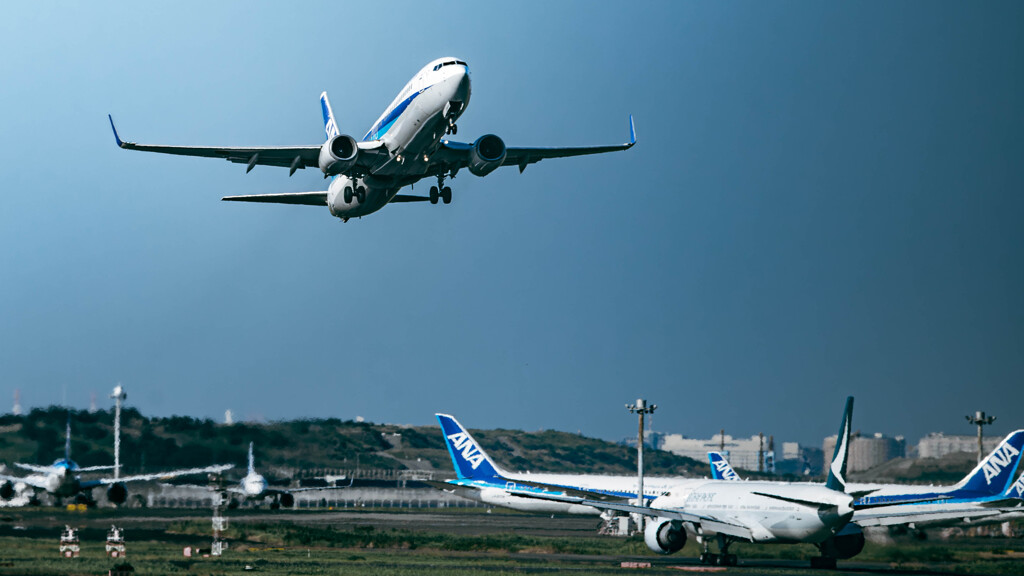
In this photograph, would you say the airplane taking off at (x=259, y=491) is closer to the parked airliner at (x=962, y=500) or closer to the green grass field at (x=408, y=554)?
the green grass field at (x=408, y=554)

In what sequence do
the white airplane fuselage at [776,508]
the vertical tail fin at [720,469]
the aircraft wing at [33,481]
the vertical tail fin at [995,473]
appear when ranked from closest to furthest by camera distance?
the white airplane fuselage at [776,508] → the vertical tail fin at [995,473] → the aircraft wing at [33,481] → the vertical tail fin at [720,469]

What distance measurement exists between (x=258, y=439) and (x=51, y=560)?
4736 centimetres

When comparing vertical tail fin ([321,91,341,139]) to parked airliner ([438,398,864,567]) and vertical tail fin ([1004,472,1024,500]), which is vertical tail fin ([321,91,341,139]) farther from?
vertical tail fin ([1004,472,1024,500])

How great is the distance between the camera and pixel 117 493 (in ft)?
201

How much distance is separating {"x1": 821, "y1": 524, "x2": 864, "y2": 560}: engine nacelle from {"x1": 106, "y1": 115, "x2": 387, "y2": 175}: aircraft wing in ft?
78.1

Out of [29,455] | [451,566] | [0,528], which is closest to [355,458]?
[29,455]

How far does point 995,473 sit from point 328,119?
3838 centimetres

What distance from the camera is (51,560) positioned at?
3988cm

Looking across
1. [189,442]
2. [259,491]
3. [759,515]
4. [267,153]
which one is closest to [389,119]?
[267,153]

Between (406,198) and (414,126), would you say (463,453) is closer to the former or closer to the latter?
(406,198)

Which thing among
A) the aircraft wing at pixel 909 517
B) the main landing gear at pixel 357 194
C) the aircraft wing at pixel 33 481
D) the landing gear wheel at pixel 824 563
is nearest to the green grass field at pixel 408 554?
the landing gear wheel at pixel 824 563

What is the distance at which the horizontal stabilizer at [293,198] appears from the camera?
159ft

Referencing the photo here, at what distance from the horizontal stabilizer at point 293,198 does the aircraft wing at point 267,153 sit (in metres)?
3.17

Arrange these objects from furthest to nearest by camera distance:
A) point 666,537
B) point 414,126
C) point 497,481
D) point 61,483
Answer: point 497,481 → point 61,483 → point 666,537 → point 414,126
